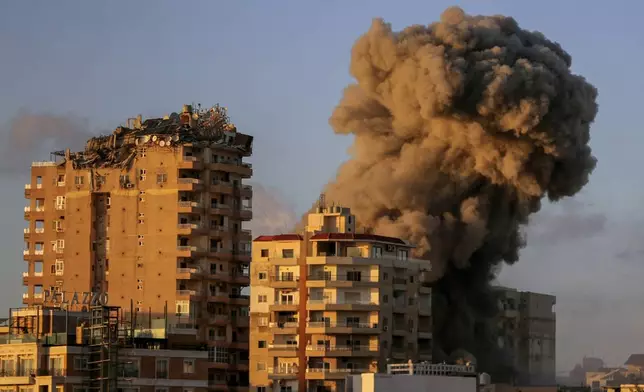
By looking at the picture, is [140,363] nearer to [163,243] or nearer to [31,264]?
[163,243]

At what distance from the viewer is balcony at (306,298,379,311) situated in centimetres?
10138

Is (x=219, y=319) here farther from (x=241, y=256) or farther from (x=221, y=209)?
(x=221, y=209)

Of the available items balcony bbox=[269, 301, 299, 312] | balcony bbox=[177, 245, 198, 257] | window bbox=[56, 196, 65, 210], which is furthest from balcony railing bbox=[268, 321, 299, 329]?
window bbox=[56, 196, 65, 210]

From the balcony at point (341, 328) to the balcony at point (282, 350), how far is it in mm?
1168

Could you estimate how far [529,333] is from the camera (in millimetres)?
125750

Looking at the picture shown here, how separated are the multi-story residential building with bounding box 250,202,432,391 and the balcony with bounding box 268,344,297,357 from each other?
5 cm

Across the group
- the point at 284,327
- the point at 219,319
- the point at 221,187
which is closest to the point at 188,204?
the point at 221,187

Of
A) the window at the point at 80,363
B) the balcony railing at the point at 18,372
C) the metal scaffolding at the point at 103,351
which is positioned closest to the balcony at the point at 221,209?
the metal scaffolding at the point at 103,351

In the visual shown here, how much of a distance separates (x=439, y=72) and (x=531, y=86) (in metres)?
5.24

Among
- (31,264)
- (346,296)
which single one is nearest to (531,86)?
(346,296)

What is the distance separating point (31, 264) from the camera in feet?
394

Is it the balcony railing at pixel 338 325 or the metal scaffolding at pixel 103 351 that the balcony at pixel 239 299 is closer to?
the balcony railing at pixel 338 325

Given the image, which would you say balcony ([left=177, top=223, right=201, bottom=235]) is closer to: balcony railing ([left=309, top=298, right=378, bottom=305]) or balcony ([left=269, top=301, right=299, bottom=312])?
balcony ([left=269, top=301, right=299, bottom=312])

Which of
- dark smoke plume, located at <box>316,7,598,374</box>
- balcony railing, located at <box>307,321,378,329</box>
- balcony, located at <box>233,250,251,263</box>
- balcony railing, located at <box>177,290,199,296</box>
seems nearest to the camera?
balcony railing, located at <box>307,321,378,329</box>
